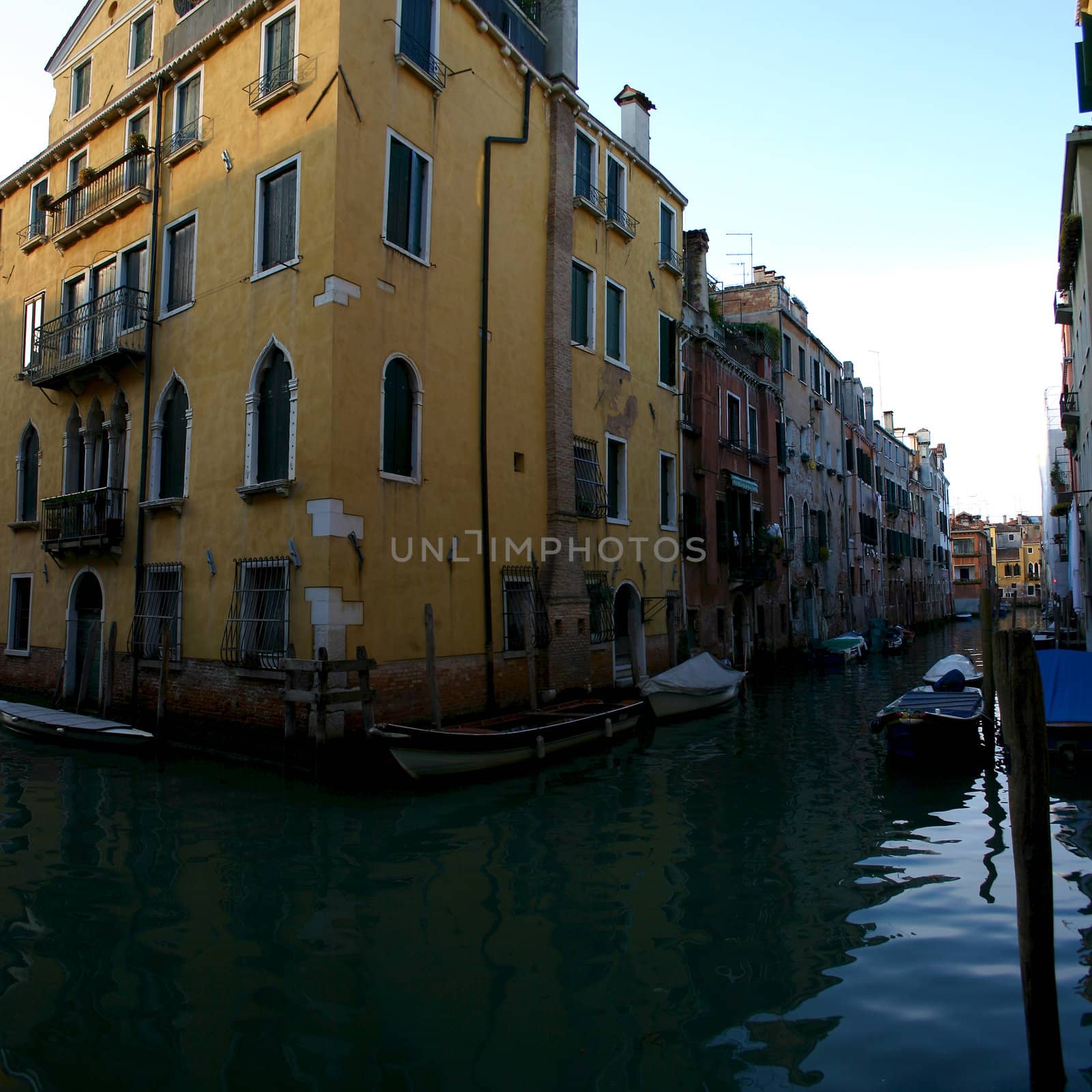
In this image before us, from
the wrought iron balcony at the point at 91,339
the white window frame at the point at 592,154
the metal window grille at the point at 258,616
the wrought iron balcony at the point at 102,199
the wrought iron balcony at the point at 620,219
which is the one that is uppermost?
the white window frame at the point at 592,154

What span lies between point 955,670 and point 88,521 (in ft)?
51.4

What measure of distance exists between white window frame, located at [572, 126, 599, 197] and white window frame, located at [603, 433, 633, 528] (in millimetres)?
4250

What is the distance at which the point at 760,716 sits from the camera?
599 inches

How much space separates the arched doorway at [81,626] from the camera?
13961 millimetres

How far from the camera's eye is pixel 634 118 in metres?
17.2

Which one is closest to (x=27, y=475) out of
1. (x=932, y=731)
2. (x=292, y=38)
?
(x=292, y=38)

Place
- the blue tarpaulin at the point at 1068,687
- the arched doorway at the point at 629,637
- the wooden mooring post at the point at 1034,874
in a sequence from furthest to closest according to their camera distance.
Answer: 1. the arched doorway at the point at 629,637
2. the blue tarpaulin at the point at 1068,687
3. the wooden mooring post at the point at 1034,874

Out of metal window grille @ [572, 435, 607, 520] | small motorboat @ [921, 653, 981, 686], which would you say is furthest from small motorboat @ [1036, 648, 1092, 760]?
metal window grille @ [572, 435, 607, 520]

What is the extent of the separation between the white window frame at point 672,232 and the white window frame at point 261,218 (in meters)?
8.12

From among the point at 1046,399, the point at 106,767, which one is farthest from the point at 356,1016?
the point at 1046,399

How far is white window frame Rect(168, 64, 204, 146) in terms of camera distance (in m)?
12.4

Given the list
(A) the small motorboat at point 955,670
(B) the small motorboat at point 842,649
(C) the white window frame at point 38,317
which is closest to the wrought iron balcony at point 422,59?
(C) the white window frame at point 38,317

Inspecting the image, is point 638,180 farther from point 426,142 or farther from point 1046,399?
point 1046,399

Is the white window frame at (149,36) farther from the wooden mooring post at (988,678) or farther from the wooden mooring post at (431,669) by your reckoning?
the wooden mooring post at (988,678)
